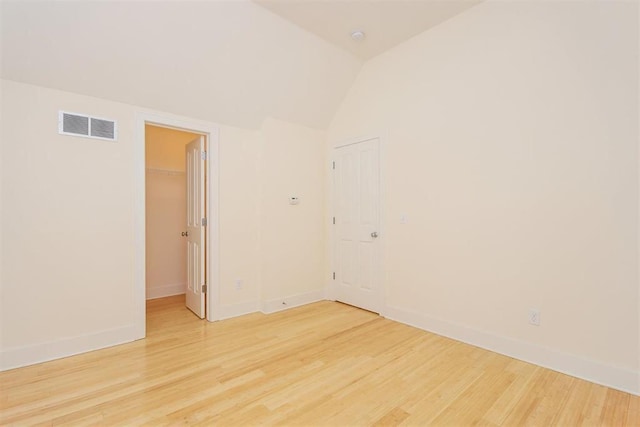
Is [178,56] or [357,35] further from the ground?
[357,35]

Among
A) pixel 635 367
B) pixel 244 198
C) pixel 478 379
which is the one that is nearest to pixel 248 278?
pixel 244 198

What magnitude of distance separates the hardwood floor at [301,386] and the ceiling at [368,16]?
3160 mm

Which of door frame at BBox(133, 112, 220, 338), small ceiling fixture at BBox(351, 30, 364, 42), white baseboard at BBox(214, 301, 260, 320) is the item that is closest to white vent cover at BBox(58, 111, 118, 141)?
door frame at BBox(133, 112, 220, 338)

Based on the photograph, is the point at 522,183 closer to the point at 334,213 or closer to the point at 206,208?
the point at 334,213

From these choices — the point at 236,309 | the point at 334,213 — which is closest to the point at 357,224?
the point at 334,213

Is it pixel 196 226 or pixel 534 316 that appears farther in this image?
pixel 196 226

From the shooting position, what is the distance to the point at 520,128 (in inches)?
98.5

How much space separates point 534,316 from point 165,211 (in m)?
4.71

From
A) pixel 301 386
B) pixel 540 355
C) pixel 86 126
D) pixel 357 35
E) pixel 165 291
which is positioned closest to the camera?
pixel 301 386

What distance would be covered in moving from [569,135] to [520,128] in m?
0.35

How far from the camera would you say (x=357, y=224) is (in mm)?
3850

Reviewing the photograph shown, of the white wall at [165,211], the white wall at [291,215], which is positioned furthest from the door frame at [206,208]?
the white wall at [165,211]

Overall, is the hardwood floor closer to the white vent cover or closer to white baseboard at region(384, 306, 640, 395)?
white baseboard at region(384, 306, 640, 395)

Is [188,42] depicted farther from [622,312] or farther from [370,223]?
[622,312]
